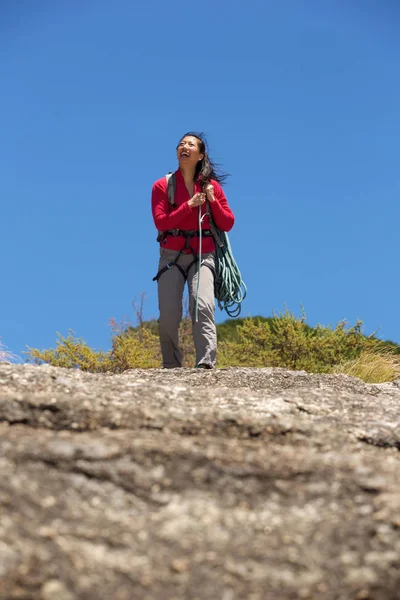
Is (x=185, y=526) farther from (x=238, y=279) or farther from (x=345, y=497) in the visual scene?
(x=238, y=279)

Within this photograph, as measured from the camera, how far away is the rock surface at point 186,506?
2412 mm

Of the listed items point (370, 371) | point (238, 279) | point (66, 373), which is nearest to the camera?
point (66, 373)

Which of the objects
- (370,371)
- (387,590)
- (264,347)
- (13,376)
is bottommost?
(387,590)

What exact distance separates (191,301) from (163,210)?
1.07m

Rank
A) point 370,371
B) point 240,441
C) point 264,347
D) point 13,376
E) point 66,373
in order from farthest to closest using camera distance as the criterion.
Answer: point 264,347, point 370,371, point 66,373, point 13,376, point 240,441

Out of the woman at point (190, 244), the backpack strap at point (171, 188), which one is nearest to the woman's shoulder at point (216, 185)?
the woman at point (190, 244)

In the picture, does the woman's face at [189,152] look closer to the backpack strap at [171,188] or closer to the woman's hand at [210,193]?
the backpack strap at [171,188]

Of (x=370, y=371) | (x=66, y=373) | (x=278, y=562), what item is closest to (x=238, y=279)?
(x=370, y=371)

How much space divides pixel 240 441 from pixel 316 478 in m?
0.46

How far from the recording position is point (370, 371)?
11125 mm

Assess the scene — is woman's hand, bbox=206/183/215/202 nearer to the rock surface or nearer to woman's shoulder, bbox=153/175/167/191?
woman's shoulder, bbox=153/175/167/191

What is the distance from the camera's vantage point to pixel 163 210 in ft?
26.4

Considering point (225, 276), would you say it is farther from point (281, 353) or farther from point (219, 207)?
point (281, 353)

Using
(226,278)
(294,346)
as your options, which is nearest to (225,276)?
(226,278)
